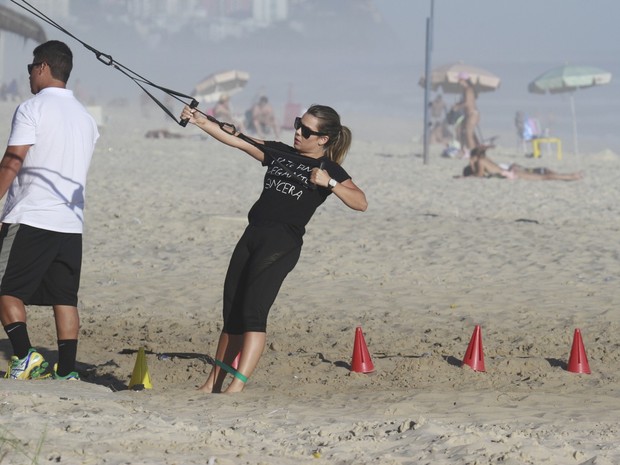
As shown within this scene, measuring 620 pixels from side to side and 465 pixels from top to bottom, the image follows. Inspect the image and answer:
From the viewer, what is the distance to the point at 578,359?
21.9ft

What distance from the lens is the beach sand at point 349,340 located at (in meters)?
4.32

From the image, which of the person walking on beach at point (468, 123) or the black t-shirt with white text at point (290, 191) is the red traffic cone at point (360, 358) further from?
the person walking on beach at point (468, 123)

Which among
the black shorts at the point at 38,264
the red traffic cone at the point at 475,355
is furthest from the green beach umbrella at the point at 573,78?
the black shorts at the point at 38,264

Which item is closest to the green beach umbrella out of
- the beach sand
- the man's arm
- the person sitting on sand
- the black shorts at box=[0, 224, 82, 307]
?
the person sitting on sand

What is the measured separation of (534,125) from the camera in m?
34.9

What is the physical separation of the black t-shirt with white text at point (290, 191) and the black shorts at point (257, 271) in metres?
0.05

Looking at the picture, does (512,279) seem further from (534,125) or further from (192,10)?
(192,10)

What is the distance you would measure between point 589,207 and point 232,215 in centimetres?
631

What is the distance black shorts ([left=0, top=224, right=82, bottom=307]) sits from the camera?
545 cm

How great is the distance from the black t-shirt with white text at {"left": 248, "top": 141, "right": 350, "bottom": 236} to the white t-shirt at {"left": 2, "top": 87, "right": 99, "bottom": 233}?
0.92 metres

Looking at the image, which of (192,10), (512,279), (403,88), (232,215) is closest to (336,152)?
(512,279)

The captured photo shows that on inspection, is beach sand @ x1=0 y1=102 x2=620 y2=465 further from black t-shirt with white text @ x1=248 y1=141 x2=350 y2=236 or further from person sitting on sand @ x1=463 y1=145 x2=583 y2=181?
person sitting on sand @ x1=463 y1=145 x2=583 y2=181

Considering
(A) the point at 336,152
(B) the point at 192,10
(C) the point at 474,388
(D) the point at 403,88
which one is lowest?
(C) the point at 474,388

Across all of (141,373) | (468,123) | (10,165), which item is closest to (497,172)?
(468,123)
